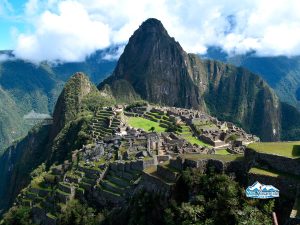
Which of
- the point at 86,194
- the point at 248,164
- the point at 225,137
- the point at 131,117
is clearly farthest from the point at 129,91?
the point at 248,164

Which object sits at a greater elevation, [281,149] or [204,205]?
[281,149]

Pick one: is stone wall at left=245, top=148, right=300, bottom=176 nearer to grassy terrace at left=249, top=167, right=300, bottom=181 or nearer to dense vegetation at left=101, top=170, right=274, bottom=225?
grassy terrace at left=249, top=167, right=300, bottom=181

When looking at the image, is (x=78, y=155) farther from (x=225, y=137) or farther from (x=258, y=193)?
(x=258, y=193)

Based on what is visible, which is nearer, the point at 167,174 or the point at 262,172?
the point at 262,172

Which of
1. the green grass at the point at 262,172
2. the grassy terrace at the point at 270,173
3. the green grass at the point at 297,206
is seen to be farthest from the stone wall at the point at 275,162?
the green grass at the point at 297,206

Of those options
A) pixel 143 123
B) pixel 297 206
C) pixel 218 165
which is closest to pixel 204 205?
pixel 218 165

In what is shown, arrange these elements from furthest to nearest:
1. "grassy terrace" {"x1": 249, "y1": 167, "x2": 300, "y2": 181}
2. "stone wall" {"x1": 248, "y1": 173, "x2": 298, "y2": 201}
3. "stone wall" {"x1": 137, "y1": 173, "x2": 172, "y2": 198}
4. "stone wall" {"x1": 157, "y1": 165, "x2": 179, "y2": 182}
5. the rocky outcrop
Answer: the rocky outcrop → "stone wall" {"x1": 157, "y1": 165, "x2": 179, "y2": 182} → "stone wall" {"x1": 137, "y1": 173, "x2": 172, "y2": 198} → "grassy terrace" {"x1": 249, "y1": 167, "x2": 300, "y2": 181} → "stone wall" {"x1": 248, "y1": 173, "x2": 298, "y2": 201}

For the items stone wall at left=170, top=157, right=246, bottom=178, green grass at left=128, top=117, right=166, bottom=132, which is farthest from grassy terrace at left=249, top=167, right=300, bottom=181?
green grass at left=128, top=117, right=166, bottom=132

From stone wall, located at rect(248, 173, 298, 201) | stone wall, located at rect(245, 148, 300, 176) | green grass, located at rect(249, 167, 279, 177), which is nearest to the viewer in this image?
stone wall, located at rect(248, 173, 298, 201)

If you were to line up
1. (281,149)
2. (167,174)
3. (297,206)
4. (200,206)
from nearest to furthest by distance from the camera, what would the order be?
(297,206), (200,206), (281,149), (167,174)

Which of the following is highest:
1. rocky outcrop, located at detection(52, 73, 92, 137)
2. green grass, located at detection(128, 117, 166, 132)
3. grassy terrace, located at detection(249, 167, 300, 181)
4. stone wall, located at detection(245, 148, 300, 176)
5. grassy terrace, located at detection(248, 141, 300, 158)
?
rocky outcrop, located at detection(52, 73, 92, 137)

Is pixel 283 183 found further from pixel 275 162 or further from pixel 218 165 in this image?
pixel 218 165

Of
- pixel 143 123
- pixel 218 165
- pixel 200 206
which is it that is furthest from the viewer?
pixel 143 123
